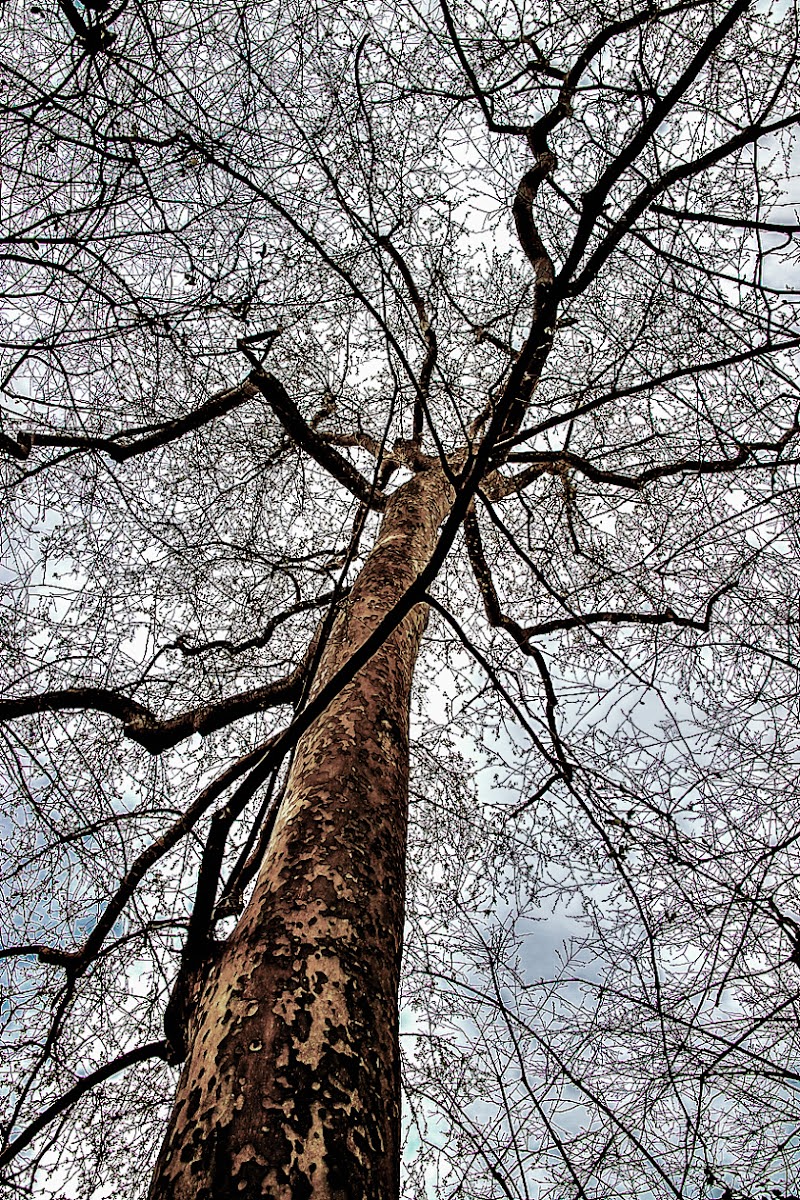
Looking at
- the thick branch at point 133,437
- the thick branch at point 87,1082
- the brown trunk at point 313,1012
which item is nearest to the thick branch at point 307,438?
→ the thick branch at point 133,437

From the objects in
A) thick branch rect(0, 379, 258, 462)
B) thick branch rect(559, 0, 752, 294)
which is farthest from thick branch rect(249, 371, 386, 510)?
thick branch rect(559, 0, 752, 294)

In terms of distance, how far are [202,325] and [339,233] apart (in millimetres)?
735

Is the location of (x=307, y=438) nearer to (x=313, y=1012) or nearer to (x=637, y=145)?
(x=637, y=145)

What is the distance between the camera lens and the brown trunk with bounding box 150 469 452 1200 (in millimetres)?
875

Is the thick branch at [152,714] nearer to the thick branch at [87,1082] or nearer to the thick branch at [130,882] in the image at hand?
the thick branch at [130,882]

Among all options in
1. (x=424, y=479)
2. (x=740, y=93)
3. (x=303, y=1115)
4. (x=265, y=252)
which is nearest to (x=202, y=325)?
(x=265, y=252)

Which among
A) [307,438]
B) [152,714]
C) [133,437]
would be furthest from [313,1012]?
[307,438]

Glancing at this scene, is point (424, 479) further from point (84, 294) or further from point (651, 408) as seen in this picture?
point (84, 294)

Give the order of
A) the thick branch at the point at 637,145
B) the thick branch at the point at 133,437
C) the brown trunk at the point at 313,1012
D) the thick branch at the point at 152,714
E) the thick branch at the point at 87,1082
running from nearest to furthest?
the brown trunk at the point at 313,1012, the thick branch at the point at 637,145, the thick branch at the point at 87,1082, the thick branch at the point at 133,437, the thick branch at the point at 152,714

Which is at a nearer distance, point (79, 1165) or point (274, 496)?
point (79, 1165)

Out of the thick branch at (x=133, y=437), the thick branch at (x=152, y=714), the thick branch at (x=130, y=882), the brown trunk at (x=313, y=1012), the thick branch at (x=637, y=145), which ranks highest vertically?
the thick branch at (x=133, y=437)

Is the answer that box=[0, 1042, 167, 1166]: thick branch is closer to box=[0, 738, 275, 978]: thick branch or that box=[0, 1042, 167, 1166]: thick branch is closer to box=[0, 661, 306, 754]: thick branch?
box=[0, 738, 275, 978]: thick branch

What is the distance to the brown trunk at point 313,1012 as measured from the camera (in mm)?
875

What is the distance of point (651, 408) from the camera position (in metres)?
3.49
